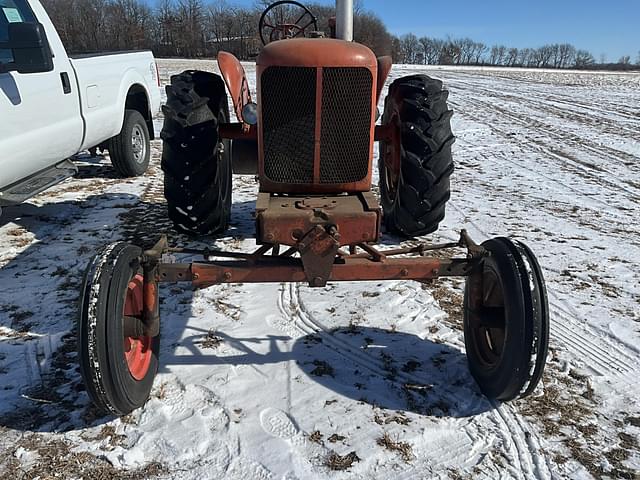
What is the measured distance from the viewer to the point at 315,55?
290cm

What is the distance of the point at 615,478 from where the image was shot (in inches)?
91.2

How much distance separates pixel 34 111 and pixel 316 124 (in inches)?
103

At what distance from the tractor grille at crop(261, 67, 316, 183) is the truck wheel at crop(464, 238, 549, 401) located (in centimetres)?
112

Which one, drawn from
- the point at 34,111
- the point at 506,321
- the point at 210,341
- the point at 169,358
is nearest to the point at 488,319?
the point at 506,321

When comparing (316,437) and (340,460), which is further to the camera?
(316,437)

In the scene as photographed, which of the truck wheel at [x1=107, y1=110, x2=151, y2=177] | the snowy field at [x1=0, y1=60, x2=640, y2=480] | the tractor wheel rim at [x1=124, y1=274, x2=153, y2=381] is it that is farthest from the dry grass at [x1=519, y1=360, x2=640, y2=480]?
the truck wheel at [x1=107, y1=110, x2=151, y2=177]

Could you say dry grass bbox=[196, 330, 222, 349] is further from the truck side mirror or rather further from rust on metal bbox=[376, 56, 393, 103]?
the truck side mirror

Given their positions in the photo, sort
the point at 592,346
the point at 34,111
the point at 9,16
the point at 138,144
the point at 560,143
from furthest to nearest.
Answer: the point at 560,143
the point at 138,144
the point at 9,16
the point at 34,111
the point at 592,346

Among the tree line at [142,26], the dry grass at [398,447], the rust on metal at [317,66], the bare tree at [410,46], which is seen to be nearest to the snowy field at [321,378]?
the dry grass at [398,447]

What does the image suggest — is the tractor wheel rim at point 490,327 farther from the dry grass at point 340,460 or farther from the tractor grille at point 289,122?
the tractor grille at point 289,122

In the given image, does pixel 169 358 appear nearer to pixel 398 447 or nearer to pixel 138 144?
pixel 398 447

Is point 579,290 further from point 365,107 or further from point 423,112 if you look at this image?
point 365,107

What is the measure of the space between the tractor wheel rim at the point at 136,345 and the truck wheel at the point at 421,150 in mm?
2129

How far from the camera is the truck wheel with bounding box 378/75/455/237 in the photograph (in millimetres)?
3996
